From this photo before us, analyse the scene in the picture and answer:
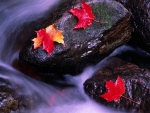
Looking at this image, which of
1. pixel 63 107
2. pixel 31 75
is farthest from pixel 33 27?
pixel 63 107

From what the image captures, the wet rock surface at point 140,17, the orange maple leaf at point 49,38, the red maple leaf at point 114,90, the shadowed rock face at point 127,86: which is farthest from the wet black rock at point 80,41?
the red maple leaf at point 114,90

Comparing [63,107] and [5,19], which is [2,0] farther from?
[63,107]

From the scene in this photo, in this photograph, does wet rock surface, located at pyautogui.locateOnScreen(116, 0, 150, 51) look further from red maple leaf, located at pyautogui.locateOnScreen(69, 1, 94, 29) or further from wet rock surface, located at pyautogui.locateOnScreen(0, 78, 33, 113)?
wet rock surface, located at pyautogui.locateOnScreen(0, 78, 33, 113)

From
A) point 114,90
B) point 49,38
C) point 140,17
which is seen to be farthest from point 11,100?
point 140,17

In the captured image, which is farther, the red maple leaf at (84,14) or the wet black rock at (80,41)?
the red maple leaf at (84,14)

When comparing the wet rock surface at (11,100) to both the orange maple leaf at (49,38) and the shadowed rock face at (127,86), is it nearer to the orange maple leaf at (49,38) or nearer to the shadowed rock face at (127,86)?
the orange maple leaf at (49,38)

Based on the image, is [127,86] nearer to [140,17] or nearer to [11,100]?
[140,17]

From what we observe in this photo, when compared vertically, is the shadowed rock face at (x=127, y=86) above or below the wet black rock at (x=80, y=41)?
below
